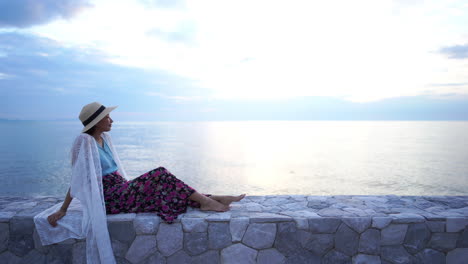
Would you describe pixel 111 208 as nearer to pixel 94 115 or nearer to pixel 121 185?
pixel 121 185

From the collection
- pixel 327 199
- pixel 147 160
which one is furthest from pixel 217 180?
A: pixel 327 199

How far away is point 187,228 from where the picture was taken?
3.01 meters

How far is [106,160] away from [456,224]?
3.51 m

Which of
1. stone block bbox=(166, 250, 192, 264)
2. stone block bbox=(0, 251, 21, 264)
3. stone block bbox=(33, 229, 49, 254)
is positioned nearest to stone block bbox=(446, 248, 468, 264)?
stone block bbox=(166, 250, 192, 264)

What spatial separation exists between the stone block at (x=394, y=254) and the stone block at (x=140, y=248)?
7.17 ft

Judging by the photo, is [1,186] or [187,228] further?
[1,186]

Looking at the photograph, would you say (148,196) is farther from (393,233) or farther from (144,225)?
(393,233)

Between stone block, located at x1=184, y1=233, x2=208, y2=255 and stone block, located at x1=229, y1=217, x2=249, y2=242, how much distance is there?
0.25m

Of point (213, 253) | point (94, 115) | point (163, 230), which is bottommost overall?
point (213, 253)

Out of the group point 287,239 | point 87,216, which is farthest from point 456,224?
point 87,216

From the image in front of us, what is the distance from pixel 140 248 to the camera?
3020 mm

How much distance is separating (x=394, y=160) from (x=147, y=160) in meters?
15.1

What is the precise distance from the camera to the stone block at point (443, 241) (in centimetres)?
313

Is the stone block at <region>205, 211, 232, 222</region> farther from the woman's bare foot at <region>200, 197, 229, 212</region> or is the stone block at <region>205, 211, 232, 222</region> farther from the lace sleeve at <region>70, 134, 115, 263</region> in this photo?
the lace sleeve at <region>70, 134, 115, 263</region>
